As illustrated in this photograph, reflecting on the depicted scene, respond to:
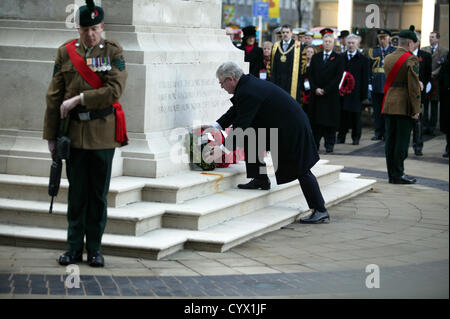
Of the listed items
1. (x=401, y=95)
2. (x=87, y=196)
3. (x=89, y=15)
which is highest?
(x=89, y=15)

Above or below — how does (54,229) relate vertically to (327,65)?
below

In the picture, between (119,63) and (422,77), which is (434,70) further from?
(119,63)

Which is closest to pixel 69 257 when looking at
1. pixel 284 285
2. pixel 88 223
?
pixel 88 223

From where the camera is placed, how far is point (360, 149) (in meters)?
17.1

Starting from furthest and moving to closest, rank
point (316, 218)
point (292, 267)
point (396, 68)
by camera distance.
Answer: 1. point (396, 68)
2. point (316, 218)
3. point (292, 267)

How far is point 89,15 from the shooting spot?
23.7 ft

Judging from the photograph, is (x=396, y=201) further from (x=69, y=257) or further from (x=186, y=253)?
(x=69, y=257)

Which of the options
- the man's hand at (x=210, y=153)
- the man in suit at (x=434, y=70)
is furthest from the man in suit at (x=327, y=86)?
the man's hand at (x=210, y=153)

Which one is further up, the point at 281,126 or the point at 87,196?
the point at 281,126

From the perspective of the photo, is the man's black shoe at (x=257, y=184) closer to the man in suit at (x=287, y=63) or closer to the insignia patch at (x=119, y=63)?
the insignia patch at (x=119, y=63)

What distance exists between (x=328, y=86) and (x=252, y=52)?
2.01 metres

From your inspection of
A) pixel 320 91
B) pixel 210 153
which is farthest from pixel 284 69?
pixel 210 153

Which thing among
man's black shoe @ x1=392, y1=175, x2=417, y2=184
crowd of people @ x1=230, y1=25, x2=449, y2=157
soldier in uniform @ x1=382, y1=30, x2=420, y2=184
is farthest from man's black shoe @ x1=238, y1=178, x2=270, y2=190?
crowd of people @ x1=230, y1=25, x2=449, y2=157
